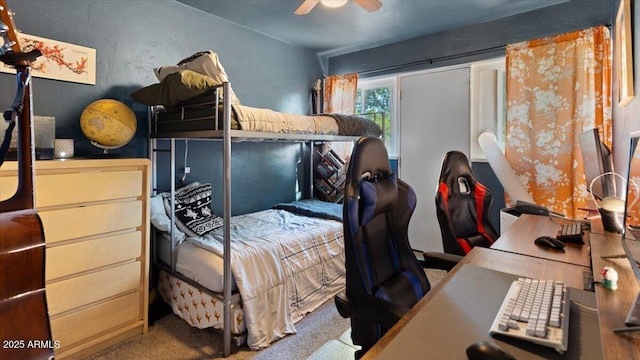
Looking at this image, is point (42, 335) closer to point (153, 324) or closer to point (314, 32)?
point (153, 324)

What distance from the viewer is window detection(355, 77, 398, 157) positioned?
402cm

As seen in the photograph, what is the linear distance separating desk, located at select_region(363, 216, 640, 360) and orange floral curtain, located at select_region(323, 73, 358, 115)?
297cm

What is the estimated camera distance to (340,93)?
4.24 meters

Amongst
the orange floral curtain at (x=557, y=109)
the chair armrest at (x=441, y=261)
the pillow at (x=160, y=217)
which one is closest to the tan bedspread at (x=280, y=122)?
the pillow at (x=160, y=217)

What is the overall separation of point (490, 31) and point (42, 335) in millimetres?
3972

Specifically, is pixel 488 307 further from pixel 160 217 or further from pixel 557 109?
pixel 557 109

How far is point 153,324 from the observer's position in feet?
7.72

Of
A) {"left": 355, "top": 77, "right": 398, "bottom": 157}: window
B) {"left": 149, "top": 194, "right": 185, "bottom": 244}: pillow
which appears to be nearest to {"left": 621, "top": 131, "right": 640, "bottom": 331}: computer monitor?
{"left": 149, "top": 194, "right": 185, "bottom": 244}: pillow

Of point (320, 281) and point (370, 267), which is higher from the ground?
point (370, 267)

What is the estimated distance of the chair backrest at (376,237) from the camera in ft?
4.04

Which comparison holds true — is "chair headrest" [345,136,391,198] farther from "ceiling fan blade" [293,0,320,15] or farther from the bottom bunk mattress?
"ceiling fan blade" [293,0,320,15]

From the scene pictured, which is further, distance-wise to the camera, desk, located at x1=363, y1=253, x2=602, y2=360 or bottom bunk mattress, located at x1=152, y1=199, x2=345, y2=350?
bottom bunk mattress, located at x1=152, y1=199, x2=345, y2=350

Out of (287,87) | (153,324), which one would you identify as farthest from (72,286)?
(287,87)

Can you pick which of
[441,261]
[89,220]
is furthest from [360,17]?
[89,220]
